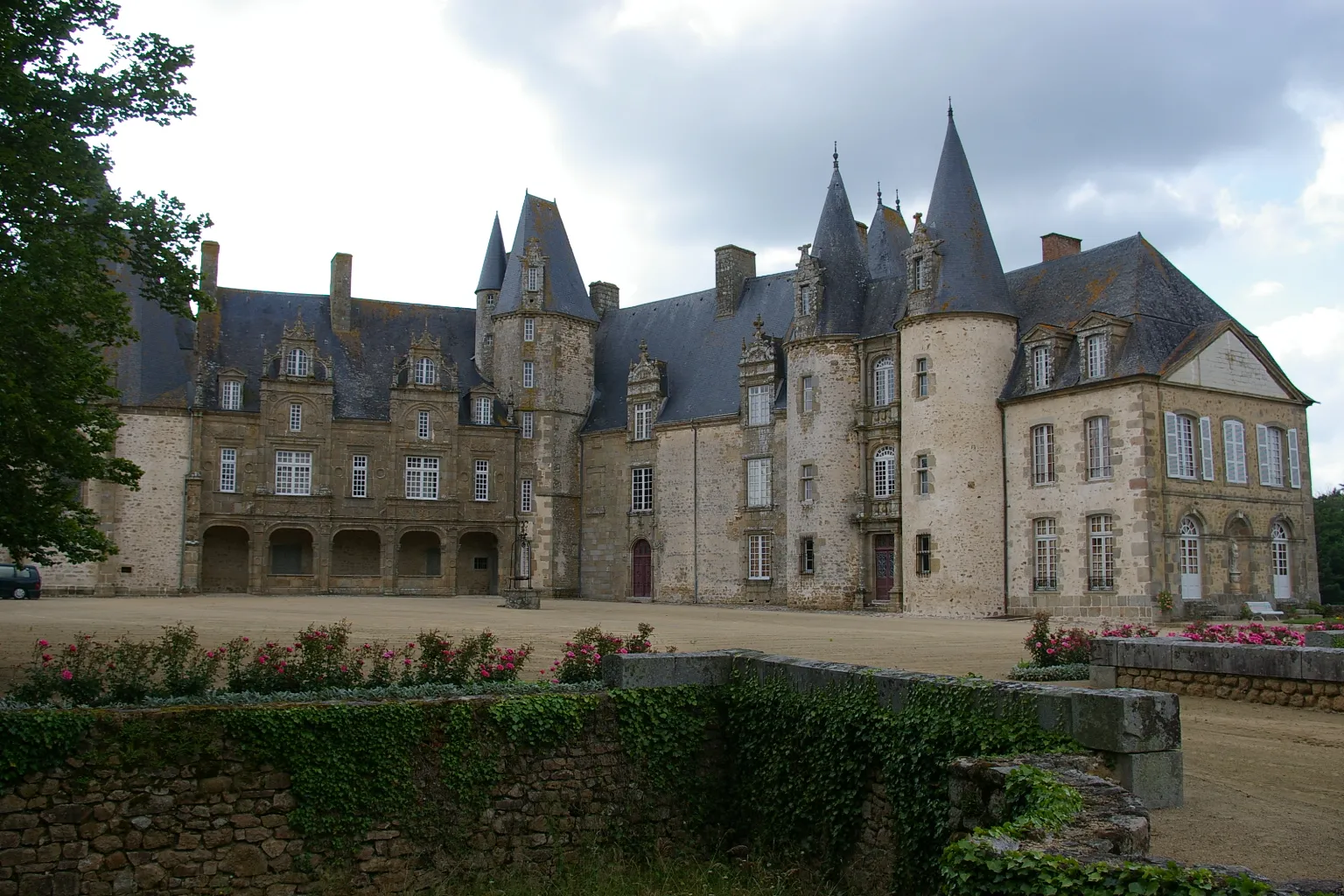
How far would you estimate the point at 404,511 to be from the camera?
131ft

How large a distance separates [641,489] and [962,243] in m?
14.2

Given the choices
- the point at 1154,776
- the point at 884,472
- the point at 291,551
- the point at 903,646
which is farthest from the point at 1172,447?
the point at 291,551

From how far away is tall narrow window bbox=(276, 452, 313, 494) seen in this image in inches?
1523

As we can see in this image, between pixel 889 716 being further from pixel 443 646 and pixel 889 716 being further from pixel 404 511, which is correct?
pixel 404 511

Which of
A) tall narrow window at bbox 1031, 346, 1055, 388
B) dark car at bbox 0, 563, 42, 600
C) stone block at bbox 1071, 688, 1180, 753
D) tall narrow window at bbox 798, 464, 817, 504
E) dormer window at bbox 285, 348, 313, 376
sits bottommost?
stone block at bbox 1071, 688, 1180, 753

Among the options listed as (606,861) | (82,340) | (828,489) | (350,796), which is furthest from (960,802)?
(828,489)

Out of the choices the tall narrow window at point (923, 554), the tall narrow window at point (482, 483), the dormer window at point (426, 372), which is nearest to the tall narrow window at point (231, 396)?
the dormer window at point (426, 372)

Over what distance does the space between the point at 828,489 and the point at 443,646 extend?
22.4 m

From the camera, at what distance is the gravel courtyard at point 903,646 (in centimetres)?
713

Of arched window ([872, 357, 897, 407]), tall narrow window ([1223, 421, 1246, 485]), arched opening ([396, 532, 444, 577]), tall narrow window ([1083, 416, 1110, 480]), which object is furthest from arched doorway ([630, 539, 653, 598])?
tall narrow window ([1223, 421, 1246, 485])

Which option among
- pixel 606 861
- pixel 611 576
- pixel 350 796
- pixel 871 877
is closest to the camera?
pixel 871 877

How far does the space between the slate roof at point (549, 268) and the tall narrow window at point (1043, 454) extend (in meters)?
18.1

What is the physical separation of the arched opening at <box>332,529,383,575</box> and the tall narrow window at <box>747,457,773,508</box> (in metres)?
13.2

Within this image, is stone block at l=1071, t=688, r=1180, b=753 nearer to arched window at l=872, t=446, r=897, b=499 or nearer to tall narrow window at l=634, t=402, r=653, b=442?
arched window at l=872, t=446, r=897, b=499
